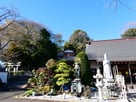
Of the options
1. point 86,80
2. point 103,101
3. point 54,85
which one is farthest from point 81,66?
point 103,101

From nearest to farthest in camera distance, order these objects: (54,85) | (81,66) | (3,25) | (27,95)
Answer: (27,95) < (54,85) < (81,66) < (3,25)

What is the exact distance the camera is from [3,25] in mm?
25266

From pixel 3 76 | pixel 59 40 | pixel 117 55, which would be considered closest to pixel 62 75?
pixel 117 55

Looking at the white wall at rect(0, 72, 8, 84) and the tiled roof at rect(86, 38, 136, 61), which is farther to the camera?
the white wall at rect(0, 72, 8, 84)

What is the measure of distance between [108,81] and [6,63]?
18.7 metres

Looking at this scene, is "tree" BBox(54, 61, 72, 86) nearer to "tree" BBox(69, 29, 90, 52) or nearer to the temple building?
the temple building

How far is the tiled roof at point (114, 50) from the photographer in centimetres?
1850

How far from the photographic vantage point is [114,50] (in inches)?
812

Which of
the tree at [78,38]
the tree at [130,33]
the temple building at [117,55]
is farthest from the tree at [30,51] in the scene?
the tree at [130,33]

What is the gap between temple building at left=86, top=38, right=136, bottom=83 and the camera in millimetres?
17814

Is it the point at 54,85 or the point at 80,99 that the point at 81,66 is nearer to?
the point at 54,85

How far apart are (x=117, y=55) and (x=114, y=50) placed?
5.38 feet

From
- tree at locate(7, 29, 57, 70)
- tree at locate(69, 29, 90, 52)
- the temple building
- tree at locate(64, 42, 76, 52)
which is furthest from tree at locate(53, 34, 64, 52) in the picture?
the temple building

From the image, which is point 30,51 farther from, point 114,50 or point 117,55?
point 117,55
